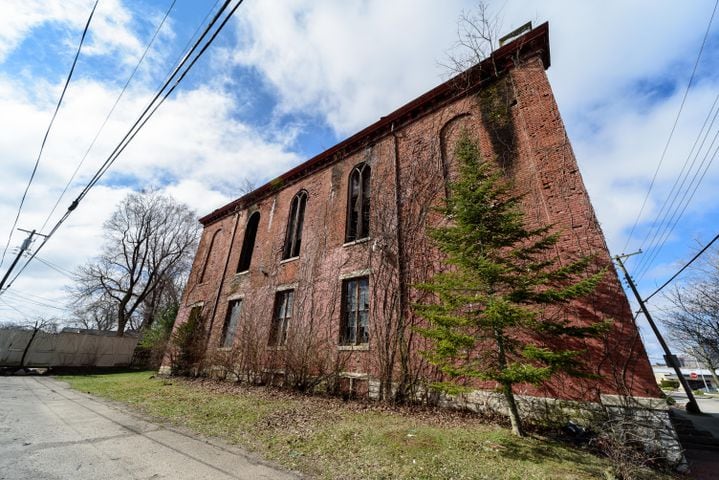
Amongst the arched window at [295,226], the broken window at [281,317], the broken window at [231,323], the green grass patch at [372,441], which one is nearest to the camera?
the green grass patch at [372,441]

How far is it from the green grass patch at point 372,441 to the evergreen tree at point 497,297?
80 centimetres

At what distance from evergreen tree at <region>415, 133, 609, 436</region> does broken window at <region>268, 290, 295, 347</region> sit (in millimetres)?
7123

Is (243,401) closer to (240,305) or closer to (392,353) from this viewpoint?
(392,353)

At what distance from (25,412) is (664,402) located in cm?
1287

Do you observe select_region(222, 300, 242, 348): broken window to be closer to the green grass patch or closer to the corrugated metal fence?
the green grass patch

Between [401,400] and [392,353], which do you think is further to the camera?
[392,353]

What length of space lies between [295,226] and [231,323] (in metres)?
5.73

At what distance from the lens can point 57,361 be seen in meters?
19.0

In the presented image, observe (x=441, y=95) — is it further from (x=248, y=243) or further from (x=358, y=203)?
(x=248, y=243)

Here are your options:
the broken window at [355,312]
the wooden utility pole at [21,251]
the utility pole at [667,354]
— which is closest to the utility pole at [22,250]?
the wooden utility pole at [21,251]

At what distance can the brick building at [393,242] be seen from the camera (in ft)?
20.9

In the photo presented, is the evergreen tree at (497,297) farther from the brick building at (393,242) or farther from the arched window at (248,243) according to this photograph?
the arched window at (248,243)

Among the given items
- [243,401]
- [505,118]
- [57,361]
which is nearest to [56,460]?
[243,401]

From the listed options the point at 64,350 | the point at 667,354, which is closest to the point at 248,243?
the point at 64,350
